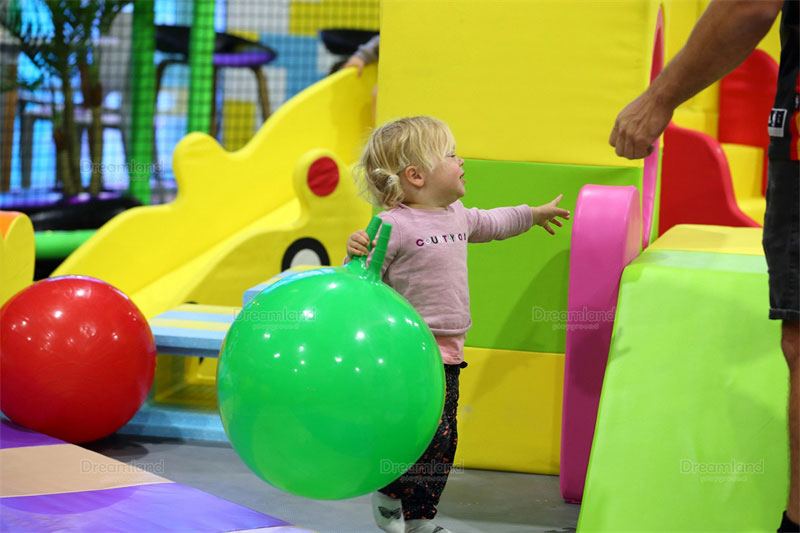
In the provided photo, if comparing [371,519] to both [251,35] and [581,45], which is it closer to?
[581,45]

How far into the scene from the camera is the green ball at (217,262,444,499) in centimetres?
162

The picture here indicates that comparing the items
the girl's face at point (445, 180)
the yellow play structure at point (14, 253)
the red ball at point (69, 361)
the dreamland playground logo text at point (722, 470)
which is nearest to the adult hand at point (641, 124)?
the girl's face at point (445, 180)

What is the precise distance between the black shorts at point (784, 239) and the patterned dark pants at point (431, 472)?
0.81 metres

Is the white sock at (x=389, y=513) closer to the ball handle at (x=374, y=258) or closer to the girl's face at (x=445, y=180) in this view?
the ball handle at (x=374, y=258)

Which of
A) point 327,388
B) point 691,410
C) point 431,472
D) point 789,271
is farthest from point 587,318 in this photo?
point 327,388

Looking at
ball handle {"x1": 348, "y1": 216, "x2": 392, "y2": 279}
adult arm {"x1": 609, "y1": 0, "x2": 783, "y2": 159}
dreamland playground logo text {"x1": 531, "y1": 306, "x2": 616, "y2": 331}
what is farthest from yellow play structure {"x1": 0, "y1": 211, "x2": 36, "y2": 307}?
adult arm {"x1": 609, "y1": 0, "x2": 783, "y2": 159}

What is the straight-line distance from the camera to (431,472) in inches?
85.3

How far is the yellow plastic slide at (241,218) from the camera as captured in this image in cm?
428

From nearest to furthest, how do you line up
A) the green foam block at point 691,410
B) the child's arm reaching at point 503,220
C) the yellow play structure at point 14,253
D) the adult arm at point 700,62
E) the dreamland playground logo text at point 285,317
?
the adult arm at point 700,62 → the dreamland playground logo text at point 285,317 → the green foam block at point 691,410 → the child's arm reaching at point 503,220 → the yellow play structure at point 14,253

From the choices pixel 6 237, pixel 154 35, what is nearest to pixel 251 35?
pixel 154 35

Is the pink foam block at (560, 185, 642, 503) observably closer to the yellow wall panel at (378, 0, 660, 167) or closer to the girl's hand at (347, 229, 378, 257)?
the yellow wall panel at (378, 0, 660, 167)

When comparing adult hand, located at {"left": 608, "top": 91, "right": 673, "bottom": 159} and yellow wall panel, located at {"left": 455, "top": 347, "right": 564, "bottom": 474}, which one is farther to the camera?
yellow wall panel, located at {"left": 455, "top": 347, "right": 564, "bottom": 474}

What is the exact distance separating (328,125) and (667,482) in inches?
147

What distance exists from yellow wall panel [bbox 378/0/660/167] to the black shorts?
114 centimetres
